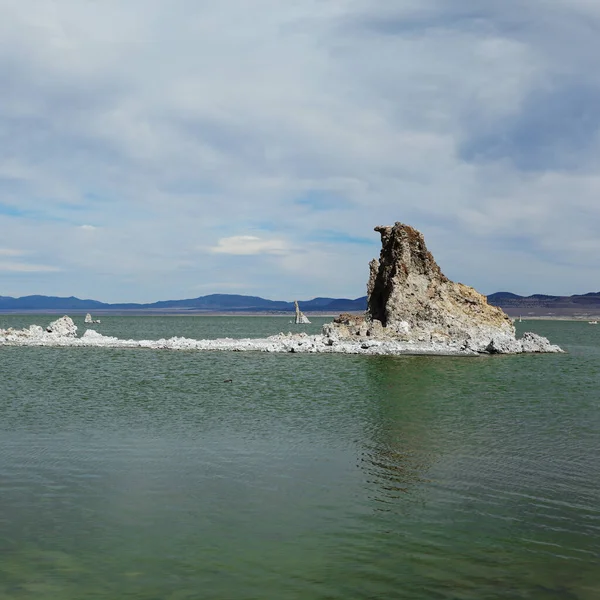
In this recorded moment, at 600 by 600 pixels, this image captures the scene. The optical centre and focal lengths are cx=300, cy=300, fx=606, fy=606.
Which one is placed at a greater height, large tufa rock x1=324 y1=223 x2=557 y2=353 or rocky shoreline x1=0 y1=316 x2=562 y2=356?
large tufa rock x1=324 y1=223 x2=557 y2=353

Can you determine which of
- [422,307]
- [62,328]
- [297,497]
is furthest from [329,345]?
[297,497]

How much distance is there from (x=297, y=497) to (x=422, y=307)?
167 ft

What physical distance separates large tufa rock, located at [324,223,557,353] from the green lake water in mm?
33272

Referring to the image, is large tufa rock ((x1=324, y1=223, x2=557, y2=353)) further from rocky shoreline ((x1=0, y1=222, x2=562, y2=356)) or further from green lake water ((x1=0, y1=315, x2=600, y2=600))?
green lake water ((x1=0, y1=315, x2=600, y2=600))

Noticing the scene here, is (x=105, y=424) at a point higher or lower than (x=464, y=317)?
lower

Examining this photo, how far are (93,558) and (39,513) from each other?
2.55 meters

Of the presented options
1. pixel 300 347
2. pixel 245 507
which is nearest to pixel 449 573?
pixel 245 507

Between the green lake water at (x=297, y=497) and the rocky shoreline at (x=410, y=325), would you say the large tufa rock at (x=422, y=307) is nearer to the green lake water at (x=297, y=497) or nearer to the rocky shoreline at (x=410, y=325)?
the rocky shoreline at (x=410, y=325)

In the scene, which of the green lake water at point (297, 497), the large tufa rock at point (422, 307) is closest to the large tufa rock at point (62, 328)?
the large tufa rock at point (422, 307)

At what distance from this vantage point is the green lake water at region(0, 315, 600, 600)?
8.84 meters

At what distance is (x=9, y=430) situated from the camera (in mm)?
19266

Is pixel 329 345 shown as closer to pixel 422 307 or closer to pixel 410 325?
pixel 410 325

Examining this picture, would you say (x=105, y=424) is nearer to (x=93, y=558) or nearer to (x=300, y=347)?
(x=93, y=558)

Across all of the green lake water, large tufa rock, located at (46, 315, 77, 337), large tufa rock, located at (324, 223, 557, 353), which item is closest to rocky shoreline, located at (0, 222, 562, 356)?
large tufa rock, located at (324, 223, 557, 353)
